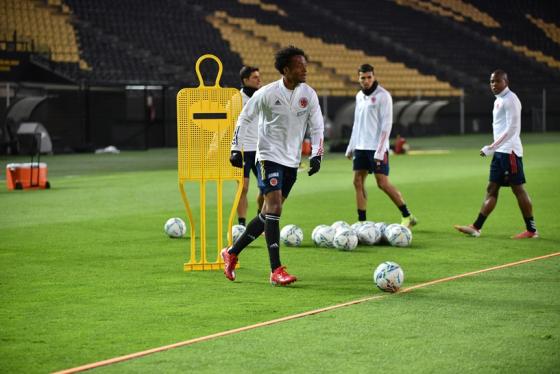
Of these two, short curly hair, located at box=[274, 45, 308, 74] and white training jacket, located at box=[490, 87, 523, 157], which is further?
white training jacket, located at box=[490, 87, 523, 157]

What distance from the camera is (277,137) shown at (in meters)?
8.90

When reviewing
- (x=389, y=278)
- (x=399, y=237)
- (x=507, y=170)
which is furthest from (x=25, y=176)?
(x=389, y=278)

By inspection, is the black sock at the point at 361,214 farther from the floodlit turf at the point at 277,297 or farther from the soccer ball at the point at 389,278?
the soccer ball at the point at 389,278

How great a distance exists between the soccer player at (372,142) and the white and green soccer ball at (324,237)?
1.73 m

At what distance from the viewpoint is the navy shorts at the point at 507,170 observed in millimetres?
11781

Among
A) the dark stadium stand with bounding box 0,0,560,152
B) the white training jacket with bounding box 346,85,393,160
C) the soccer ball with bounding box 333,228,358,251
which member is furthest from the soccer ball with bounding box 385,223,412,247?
the dark stadium stand with bounding box 0,0,560,152

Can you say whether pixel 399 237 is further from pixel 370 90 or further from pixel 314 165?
pixel 370 90

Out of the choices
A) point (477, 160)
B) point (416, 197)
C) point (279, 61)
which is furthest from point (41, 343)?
point (477, 160)

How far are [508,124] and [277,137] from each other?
4.13m

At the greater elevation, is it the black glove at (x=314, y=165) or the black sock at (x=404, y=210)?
the black glove at (x=314, y=165)

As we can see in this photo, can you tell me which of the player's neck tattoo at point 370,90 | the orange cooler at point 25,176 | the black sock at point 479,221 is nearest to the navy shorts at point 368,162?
the player's neck tattoo at point 370,90

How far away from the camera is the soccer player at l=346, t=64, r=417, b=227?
12656 mm

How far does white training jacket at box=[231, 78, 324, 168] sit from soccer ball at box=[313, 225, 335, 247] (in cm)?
223

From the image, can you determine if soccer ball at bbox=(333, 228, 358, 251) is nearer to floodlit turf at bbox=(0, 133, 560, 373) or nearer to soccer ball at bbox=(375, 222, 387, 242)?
floodlit turf at bbox=(0, 133, 560, 373)
